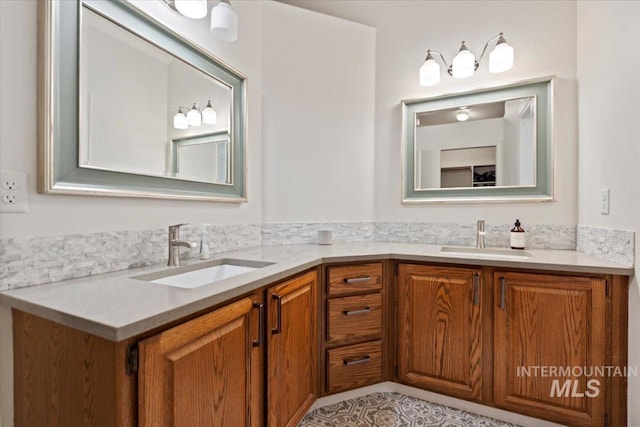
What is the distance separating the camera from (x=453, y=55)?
220 cm

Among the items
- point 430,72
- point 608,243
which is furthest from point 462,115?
point 608,243

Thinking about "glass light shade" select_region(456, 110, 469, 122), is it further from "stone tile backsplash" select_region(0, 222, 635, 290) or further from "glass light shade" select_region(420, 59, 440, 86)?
"stone tile backsplash" select_region(0, 222, 635, 290)

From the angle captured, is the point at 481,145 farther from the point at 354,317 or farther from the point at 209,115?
the point at 209,115

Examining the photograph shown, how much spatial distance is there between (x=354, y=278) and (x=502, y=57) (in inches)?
65.1

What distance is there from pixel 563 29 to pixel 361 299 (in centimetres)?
212

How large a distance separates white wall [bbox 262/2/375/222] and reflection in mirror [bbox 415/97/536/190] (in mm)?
438

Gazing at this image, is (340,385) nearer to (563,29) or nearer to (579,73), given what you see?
(579,73)

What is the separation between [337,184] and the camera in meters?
2.31

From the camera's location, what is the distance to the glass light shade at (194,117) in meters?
1.57

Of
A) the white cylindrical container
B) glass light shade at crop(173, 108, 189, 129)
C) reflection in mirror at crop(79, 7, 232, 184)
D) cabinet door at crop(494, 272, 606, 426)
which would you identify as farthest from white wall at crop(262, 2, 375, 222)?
cabinet door at crop(494, 272, 606, 426)

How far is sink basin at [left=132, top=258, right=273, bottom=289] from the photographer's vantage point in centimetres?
123

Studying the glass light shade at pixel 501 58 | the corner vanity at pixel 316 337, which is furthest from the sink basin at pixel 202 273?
the glass light shade at pixel 501 58

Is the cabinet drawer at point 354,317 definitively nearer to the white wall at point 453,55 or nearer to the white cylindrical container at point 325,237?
the white cylindrical container at point 325,237

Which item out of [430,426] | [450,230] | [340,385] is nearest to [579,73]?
[450,230]
